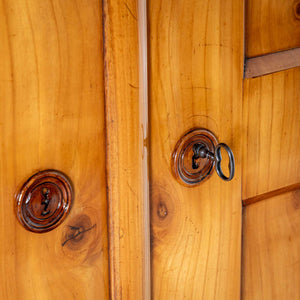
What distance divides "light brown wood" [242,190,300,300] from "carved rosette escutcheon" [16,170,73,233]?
0.29 m

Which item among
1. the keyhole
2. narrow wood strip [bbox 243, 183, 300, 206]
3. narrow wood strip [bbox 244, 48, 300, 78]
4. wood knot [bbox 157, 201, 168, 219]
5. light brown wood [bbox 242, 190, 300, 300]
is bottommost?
light brown wood [bbox 242, 190, 300, 300]

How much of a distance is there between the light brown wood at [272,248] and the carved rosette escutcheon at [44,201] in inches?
11.6

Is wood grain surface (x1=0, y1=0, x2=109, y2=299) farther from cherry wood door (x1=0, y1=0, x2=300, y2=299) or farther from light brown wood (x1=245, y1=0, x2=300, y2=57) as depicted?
light brown wood (x1=245, y1=0, x2=300, y2=57)

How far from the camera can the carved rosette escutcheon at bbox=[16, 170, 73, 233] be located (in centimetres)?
44

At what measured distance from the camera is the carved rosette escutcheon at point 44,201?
1.44 ft

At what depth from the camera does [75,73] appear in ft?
1.49

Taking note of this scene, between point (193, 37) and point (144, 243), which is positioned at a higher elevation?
point (193, 37)

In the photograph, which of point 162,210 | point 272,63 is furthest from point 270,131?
point 162,210

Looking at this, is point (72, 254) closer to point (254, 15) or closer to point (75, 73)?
point (75, 73)

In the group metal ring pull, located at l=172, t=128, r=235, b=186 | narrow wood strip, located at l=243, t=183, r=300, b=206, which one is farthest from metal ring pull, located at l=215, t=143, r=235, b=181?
narrow wood strip, located at l=243, t=183, r=300, b=206

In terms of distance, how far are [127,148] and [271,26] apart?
285 mm

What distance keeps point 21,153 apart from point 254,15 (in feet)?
1.22

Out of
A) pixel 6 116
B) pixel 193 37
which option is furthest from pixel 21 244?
pixel 193 37

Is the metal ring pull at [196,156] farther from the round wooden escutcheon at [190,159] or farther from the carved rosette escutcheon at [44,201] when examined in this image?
the carved rosette escutcheon at [44,201]
